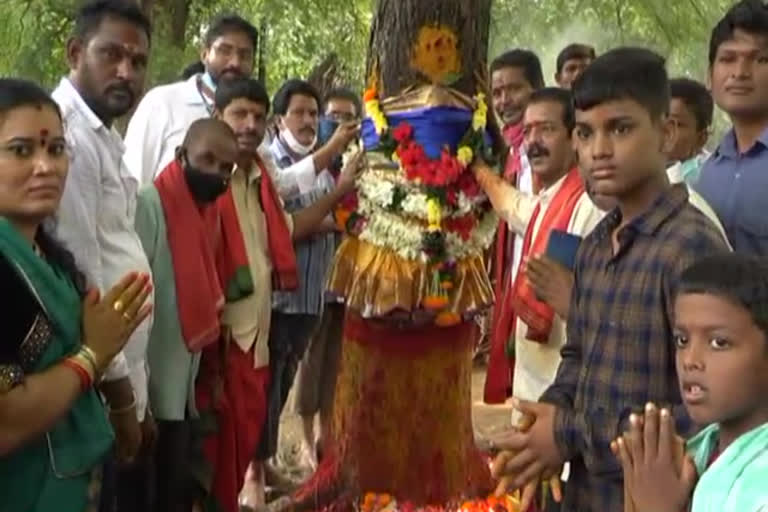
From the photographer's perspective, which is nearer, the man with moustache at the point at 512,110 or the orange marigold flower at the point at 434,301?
the orange marigold flower at the point at 434,301

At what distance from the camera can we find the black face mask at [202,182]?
432cm

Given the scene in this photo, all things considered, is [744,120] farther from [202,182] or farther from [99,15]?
[99,15]

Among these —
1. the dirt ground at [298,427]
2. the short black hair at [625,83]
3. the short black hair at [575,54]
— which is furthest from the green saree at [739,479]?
the short black hair at [575,54]

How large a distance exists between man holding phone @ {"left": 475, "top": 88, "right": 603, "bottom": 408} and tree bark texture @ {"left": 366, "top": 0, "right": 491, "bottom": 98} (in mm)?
563

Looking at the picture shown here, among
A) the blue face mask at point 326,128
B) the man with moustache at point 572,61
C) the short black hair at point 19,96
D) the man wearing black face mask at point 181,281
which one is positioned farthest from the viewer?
the blue face mask at point 326,128

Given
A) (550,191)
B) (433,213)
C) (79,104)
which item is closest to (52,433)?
(79,104)

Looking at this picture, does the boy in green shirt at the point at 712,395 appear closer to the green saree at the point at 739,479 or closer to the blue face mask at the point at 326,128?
the green saree at the point at 739,479

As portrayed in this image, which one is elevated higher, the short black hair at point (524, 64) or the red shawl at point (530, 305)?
the short black hair at point (524, 64)

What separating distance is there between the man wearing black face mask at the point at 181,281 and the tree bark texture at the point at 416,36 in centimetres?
92

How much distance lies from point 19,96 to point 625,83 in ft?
4.99

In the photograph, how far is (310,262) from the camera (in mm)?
6203

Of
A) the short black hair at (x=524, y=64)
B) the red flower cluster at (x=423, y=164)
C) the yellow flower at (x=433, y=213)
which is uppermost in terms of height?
the short black hair at (x=524, y=64)

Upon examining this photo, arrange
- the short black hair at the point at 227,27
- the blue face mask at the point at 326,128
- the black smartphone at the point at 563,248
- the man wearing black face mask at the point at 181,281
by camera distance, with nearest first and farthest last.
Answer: the black smartphone at the point at 563,248
the man wearing black face mask at the point at 181,281
the short black hair at the point at 227,27
the blue face mask at the point at 326,128

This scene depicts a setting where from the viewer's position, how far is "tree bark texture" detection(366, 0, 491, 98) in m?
4.97
